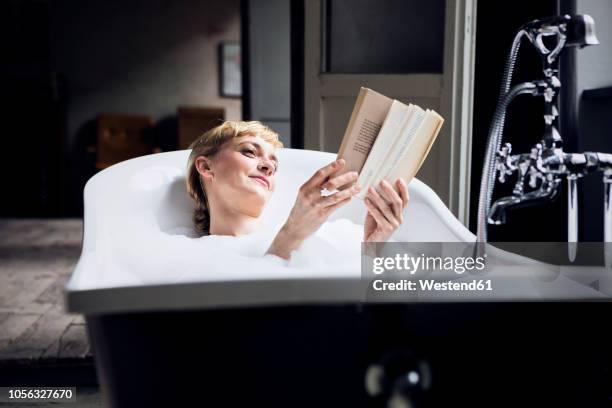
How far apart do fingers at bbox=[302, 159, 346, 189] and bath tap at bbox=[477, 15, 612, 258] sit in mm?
302

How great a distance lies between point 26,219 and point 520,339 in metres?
5.84

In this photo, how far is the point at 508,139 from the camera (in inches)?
93.4

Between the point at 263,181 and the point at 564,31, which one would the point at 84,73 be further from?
the point at 564,31

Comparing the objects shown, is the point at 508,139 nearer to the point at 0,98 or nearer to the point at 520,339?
the point at 520,339

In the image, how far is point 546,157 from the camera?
4.46 ft

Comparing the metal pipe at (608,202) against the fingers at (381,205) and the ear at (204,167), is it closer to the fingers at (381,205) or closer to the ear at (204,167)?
the fingers at (381,205)

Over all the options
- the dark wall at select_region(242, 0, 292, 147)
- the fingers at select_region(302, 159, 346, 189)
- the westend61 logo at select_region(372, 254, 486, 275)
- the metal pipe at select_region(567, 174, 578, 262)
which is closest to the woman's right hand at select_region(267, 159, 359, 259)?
the fingers at select_region(302, 159, 346, 189)

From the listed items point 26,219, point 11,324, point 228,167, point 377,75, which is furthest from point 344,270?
point 26,219

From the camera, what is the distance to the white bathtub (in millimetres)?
1024

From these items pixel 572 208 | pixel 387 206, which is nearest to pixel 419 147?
pixel 387 206

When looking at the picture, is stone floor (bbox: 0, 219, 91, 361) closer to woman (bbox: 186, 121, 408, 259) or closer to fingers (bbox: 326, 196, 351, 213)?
woman (bbox: 186, 121, 408, 259)

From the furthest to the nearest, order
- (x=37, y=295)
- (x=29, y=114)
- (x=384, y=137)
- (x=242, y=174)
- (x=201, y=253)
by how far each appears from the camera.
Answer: (x=29, y=114) → (x=37, y=295) → (x=242, y=174) → (x=201, y=253) → (x=384, y=137)

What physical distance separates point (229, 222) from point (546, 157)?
2.71 ft

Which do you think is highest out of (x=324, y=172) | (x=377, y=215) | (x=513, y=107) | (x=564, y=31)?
(x=564, y=31)
